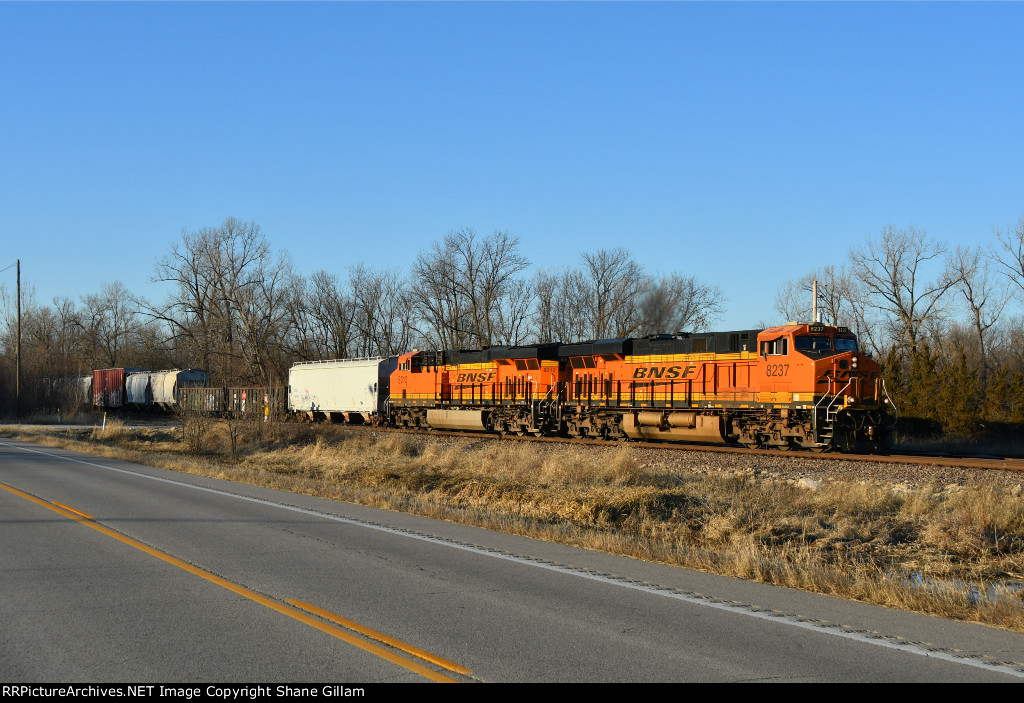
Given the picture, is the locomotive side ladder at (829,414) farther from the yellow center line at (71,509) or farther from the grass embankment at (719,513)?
the yellow center line at (71,509)

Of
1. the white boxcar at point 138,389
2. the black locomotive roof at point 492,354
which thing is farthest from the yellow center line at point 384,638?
the white boxcar at point 138,389

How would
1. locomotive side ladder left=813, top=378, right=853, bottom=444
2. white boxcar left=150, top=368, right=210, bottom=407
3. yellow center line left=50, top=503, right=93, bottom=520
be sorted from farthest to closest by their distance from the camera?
white boxcar left=150, top=368, right=210, bottom=407 < locomotive side ladder left=813, top=378, right=853, bottom=444 < yellow center line left=50, top=503, right=93, bottom=520

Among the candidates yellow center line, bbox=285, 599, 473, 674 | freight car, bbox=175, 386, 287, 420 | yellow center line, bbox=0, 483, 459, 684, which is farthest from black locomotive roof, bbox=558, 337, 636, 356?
yellow center line, bbox=285, 599, 473, 674

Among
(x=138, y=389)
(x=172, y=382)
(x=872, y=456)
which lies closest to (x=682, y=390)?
(x=872, y=456)

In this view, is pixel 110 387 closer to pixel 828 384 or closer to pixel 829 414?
pixel 828 384

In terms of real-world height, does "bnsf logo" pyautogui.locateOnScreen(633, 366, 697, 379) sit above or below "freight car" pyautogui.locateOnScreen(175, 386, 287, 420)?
above

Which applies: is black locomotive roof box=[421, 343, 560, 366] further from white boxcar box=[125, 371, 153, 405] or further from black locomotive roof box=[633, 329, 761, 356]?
white boxcar box=[125, 371, 153, 405]

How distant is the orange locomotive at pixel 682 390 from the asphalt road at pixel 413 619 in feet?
54.6

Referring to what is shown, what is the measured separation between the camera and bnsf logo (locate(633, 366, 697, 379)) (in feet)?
95.1

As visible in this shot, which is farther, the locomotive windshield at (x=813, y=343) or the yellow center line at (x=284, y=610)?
the locomotive windshield at (x=813, y=343)

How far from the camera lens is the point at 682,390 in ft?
95.1

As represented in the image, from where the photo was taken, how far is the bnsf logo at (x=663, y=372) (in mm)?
29000

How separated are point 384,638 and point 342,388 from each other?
4247 cm

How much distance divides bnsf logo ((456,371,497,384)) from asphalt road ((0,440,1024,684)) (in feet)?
82.6
